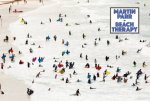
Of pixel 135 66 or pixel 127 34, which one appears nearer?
pixel 135 66

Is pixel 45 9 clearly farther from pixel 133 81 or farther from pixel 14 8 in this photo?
pixel 133 81

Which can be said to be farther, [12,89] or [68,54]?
[68,54]

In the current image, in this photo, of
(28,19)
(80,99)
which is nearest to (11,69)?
(80,99)

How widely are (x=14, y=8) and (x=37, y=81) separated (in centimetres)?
4221

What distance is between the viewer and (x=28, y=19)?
7856 cm

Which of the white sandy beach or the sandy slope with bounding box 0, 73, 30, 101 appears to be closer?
the sandy slope with bounding box 0, 73, 30, 101

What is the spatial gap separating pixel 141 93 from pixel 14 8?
47356 millimetres

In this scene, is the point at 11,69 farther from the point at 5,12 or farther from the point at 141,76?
the point at 5,12

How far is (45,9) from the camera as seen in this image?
89438 millimetres

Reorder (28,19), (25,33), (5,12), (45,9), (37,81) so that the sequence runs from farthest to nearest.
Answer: (45,9)
(5,12)
(28,19)
(25,33)
(37,81)

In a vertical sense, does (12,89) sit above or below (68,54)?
below

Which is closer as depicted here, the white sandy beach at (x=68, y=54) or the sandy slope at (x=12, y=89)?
the sandy slope at (x=12, y=89)

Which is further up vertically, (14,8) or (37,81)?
(14,8)

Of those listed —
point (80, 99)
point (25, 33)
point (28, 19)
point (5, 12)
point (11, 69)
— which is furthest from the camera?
point (5, 12)
